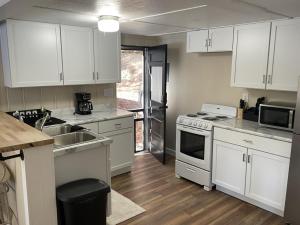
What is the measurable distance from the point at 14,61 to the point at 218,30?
2654mm

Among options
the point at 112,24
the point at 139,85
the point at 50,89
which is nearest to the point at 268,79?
the point at 112,24

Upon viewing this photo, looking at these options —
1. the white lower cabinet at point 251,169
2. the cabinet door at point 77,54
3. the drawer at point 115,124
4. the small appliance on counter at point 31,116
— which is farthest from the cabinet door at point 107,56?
the white lower cabinet at point 251,169

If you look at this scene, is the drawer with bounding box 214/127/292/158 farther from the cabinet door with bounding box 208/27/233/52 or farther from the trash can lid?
the trash can lid

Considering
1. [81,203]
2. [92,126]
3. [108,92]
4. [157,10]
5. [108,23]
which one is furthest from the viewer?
[108,92]

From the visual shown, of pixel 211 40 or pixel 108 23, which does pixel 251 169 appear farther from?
pixel 108 23

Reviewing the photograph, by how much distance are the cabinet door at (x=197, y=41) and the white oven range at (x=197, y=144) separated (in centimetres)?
93

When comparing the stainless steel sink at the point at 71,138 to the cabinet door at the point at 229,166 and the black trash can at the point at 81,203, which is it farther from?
the cabinet door at the point at 229,166

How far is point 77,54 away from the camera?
3.55m

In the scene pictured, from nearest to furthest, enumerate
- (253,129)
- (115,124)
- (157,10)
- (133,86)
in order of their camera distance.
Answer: (157,10)
(253,129)
(115,124)
(133,86)

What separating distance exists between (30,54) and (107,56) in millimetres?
1103

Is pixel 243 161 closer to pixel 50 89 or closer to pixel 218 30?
pixel 218 30

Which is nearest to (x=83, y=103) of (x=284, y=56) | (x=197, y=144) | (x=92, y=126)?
(x=92, y=126)

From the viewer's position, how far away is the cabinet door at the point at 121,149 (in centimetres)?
380

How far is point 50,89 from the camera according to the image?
12.0 ft
